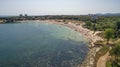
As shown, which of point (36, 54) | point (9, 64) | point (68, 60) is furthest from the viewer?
point (36, 54)

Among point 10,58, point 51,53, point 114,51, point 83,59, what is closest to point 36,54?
point 51,53

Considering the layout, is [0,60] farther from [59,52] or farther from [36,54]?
[59,52]

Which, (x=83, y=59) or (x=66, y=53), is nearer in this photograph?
(x=83, y=59)

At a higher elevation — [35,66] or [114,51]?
[114,51]

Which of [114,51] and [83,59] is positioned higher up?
[114,51]

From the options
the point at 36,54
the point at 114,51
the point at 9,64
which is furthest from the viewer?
the point at 36,54

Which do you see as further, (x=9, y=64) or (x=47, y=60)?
(x=47, y=60)

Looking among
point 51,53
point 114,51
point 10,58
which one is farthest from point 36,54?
point 114,51

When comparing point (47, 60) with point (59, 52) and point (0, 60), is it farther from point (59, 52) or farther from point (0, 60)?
point (0, 60)

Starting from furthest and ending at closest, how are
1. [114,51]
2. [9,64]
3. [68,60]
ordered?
[68,60] → [9,64] → [114,51]
